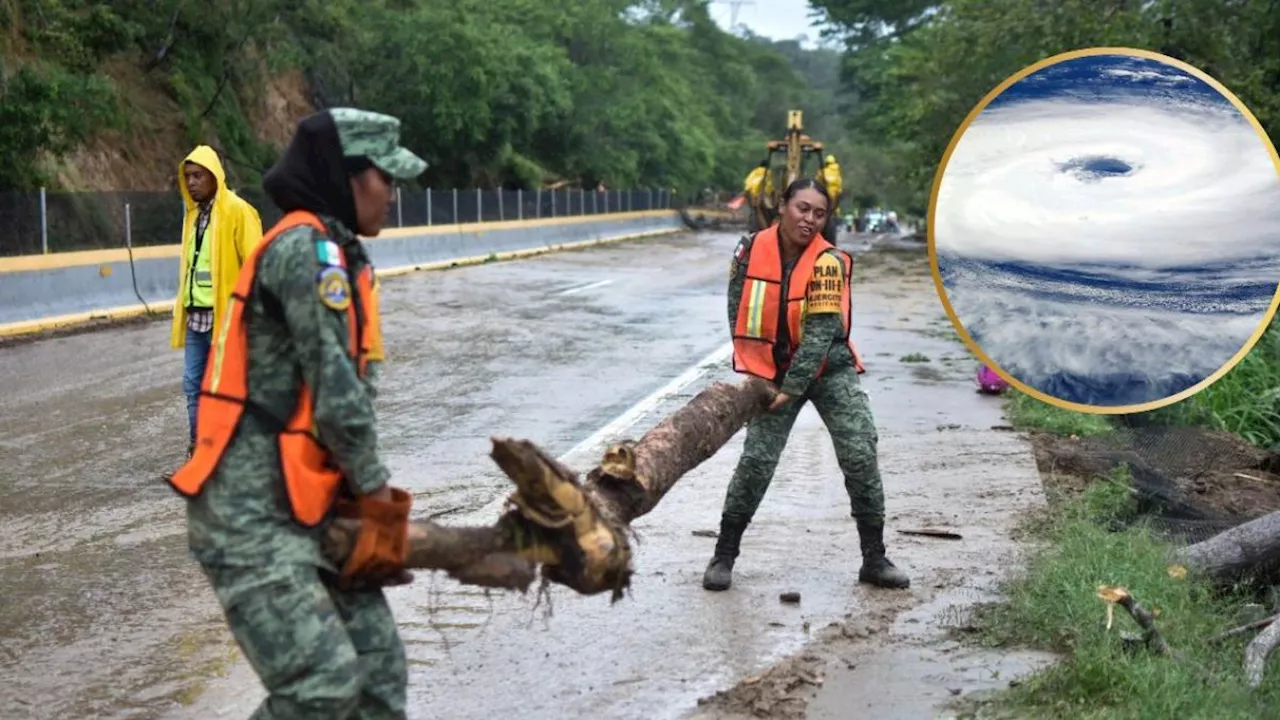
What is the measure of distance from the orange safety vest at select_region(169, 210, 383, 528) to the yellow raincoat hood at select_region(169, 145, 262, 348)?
16.5ft

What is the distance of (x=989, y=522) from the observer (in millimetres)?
8539

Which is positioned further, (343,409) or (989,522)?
(989,522)

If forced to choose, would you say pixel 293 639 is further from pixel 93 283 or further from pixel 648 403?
pixel 93 283

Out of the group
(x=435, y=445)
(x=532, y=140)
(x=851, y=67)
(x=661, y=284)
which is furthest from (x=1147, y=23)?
(x=851, y=67)

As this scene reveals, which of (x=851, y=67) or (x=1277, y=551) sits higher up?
(x=851, y=67)

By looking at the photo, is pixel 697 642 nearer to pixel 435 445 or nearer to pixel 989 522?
pixel 989 522

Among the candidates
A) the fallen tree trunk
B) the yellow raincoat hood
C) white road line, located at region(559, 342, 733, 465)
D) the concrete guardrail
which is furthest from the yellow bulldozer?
the fallen tree trunk

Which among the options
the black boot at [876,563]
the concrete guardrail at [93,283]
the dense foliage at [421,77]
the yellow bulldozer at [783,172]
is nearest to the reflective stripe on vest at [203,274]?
the black boot at [876,563]

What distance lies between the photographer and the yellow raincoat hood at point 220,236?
29.3 ft

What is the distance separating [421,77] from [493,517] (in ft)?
101

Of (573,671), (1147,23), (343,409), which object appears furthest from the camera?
(1147,23)

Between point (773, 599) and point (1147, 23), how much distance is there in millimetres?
15607

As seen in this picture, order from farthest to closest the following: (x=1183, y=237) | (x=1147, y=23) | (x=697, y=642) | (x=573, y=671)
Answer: (x=1147, y=23) < (x=697, y=642) < (x=573, y=671) < (x=1183, y=237)

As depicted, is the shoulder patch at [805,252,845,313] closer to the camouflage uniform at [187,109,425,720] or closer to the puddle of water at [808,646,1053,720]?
the puddle of water at [808,646,1053,720]
